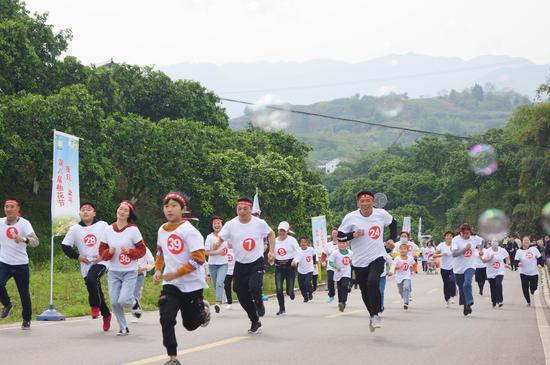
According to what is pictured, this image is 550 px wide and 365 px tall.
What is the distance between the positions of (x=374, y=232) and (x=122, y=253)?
3.65 metres

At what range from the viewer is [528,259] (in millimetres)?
21812

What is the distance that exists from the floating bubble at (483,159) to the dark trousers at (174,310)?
84209mm

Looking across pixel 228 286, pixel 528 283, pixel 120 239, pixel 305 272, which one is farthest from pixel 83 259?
pixel 528 283

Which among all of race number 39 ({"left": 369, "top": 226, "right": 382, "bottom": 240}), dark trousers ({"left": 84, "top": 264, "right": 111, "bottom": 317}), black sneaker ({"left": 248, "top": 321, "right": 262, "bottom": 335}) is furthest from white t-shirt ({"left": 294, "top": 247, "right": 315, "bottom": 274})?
dark trousers ({"left": 84, "top": 264, "right": 111, "bottom": 317})

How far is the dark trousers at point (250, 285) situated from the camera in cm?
1289

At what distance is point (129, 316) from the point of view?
55.6ft

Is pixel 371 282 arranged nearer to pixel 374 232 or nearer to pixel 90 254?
pixel 374 232

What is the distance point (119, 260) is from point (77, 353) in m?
2.63

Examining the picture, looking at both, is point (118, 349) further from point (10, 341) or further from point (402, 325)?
point (402, 325)

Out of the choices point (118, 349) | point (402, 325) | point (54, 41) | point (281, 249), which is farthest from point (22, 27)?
point (118, 349)

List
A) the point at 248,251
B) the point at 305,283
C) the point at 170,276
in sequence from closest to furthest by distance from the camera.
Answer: the point at 170,276 < the point at 248,251 < the point at 305,283

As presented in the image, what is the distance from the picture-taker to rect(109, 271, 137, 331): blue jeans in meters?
12.4

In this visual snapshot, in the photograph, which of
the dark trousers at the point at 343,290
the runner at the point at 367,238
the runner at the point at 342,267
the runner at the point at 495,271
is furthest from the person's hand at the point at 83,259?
the runner at the point at 495,271

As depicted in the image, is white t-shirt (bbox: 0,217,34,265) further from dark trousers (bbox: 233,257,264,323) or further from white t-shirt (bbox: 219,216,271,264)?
dark trousers (bbox: 233,257,264,323)
